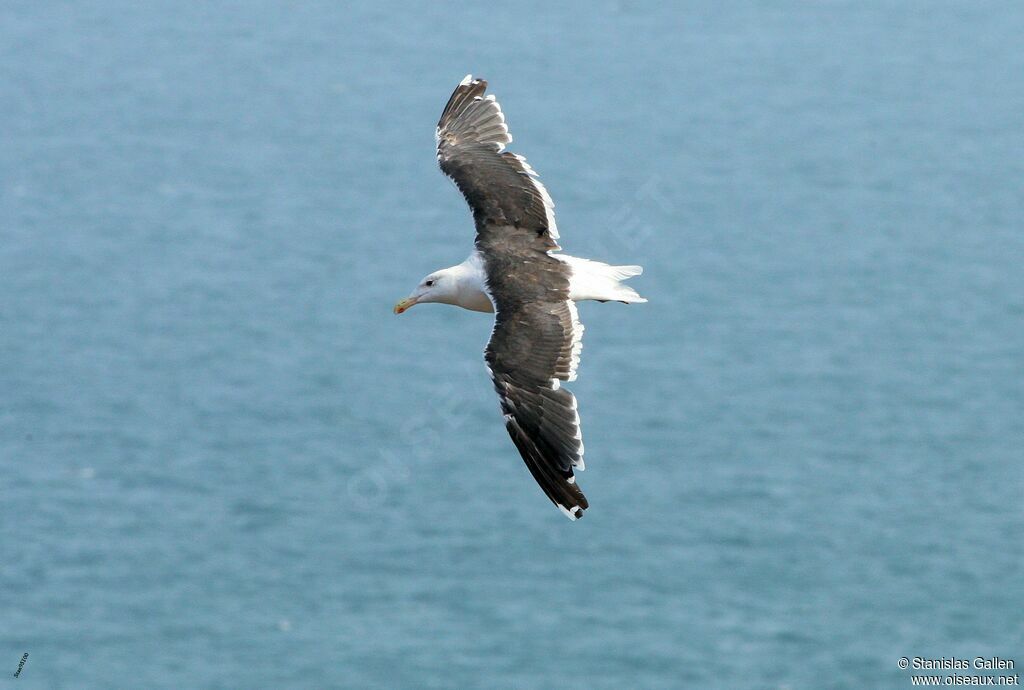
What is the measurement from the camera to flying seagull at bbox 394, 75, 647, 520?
15.4 meters

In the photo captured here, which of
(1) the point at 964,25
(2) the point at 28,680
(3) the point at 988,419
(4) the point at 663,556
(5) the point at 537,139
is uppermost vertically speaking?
(1) the point at 964,25

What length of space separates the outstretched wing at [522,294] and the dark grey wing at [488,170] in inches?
0.5

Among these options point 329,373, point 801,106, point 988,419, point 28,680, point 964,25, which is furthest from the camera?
point 964,25

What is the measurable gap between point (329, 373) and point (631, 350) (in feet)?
56.7

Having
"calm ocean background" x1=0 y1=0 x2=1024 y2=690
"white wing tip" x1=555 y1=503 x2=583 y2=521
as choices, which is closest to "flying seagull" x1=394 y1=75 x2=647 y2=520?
"white wing tip" x1=555 y1=503 x2=583 y2=521

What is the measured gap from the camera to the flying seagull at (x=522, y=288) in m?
15.4

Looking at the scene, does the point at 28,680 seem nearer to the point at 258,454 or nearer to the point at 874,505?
the point at 258,454

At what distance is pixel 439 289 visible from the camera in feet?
58.8

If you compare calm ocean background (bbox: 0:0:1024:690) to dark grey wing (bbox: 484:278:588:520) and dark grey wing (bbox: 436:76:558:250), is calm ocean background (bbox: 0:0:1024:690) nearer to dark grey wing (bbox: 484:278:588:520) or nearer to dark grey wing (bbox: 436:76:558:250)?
dark grey wing (bbox: 436:76:558:250)

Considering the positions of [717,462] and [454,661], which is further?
[717,462]

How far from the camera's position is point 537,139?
95562 millimetres

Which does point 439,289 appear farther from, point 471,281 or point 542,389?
point 542,389

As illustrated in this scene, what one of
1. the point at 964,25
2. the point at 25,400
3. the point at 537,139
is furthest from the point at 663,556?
the point at 964,25

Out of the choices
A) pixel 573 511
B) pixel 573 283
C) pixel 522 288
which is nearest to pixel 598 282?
pixel 573 283
